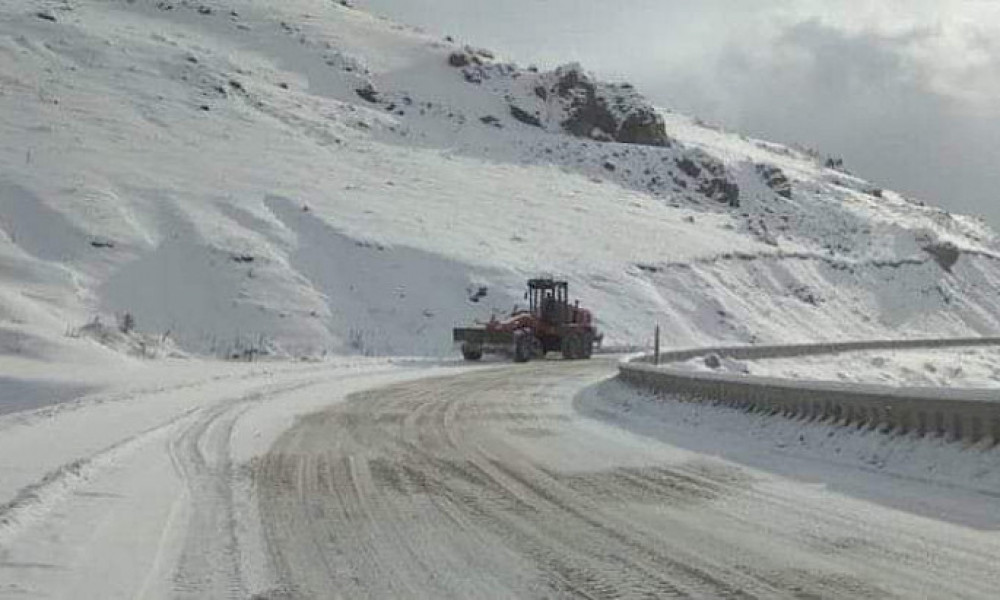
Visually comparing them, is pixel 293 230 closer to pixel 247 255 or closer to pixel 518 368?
pixel 247 255

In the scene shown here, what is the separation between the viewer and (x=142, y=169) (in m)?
46.9

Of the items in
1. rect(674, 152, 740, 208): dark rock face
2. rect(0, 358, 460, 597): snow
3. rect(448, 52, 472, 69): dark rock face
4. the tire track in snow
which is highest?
rect(448, 52, 472, 69): dark rock face

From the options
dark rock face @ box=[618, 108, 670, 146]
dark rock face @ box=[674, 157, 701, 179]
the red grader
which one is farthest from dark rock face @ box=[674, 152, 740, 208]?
the red grader

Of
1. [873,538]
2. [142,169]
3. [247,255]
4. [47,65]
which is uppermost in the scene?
[47,65]

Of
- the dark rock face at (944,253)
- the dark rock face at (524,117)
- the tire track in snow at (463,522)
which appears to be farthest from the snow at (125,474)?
the dark rock face at (944,253)

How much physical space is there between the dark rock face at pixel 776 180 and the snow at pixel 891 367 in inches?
1548

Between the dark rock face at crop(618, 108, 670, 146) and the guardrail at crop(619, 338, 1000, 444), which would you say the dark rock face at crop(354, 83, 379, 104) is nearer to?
the dark rock face at crop(618, 108, 670, 146)

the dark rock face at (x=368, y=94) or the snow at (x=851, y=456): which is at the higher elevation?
the dark rock face at (x=368, y=94)

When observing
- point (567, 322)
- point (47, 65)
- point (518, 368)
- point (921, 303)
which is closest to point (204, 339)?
point (518, 368)

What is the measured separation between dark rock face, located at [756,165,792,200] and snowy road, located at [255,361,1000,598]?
249ft

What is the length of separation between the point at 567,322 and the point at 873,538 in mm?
32844

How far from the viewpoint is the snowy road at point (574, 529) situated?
7.00 metres

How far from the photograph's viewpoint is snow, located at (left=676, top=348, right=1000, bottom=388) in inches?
1497

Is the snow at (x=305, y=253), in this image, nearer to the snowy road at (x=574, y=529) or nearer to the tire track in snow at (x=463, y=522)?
the tire track in snow at (x=463, y=522)
